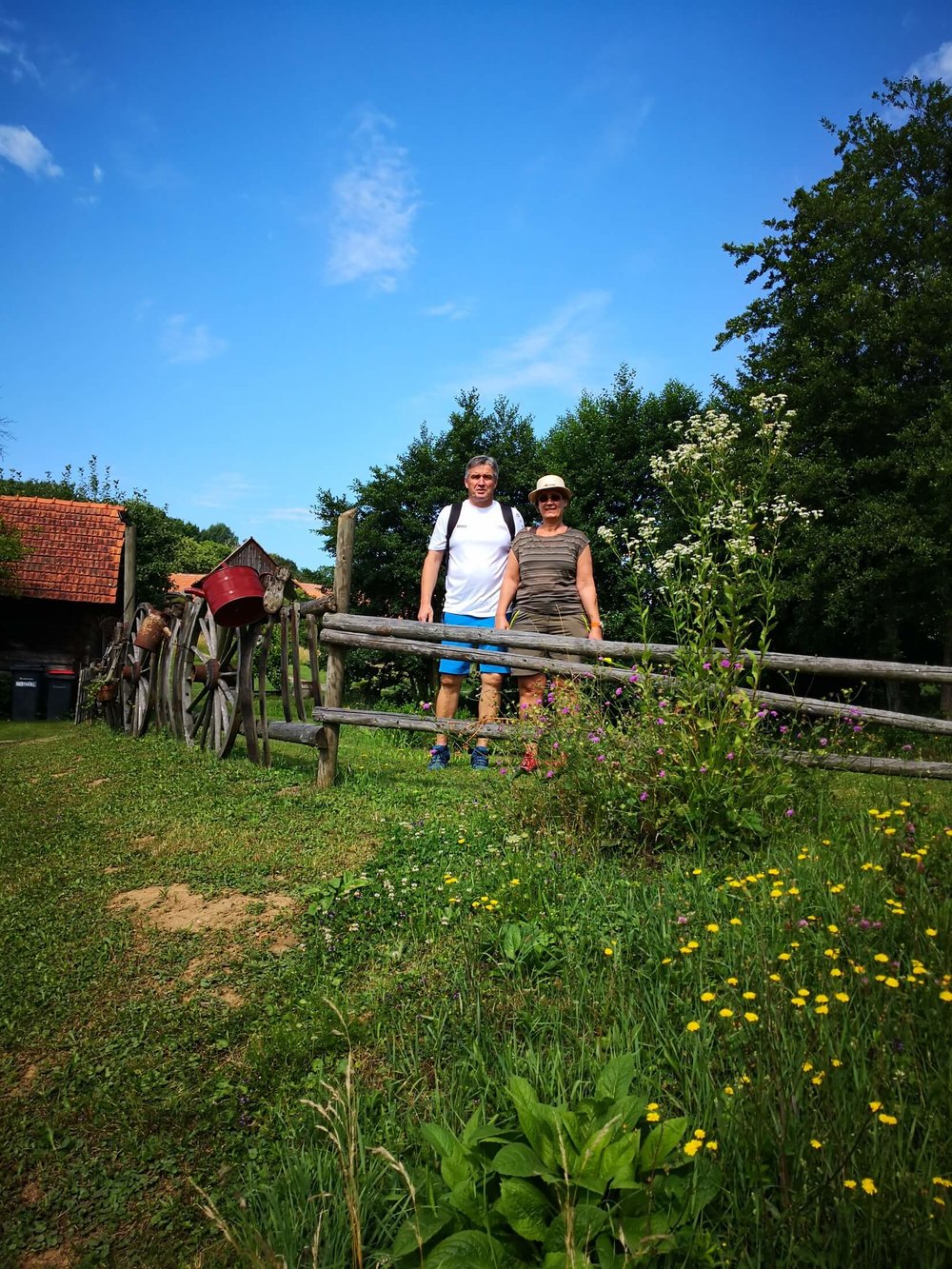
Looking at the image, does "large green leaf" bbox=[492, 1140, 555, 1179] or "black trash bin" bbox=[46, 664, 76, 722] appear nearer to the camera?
"large green leaf" bbox=[492, 1140, 555, 1179]

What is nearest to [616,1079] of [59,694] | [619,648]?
[619,648]

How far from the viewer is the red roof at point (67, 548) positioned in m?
20.0

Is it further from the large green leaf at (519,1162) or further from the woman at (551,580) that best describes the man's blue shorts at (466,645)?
the large green leaf at (519,1162)

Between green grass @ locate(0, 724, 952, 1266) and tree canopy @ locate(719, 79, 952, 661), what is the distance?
33.5 feet

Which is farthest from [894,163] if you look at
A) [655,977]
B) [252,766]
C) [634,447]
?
[655,977]

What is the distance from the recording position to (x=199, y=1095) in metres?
2.22

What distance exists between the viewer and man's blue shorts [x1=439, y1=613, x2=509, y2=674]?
5656 millimetres

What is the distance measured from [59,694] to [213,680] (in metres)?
11.2

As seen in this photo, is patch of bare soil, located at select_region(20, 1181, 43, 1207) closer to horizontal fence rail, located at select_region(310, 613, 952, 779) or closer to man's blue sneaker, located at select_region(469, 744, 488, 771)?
horizontal fence rail, located at select_region(310, 613, 952, 779)

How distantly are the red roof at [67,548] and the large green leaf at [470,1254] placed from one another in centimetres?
2120

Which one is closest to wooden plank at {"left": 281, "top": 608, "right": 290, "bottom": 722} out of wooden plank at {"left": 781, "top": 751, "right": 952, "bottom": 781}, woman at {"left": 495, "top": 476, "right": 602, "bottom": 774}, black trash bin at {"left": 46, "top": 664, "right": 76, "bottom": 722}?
woman at {"left": 495, "top": 476, "right": 602, "bottom": 774}

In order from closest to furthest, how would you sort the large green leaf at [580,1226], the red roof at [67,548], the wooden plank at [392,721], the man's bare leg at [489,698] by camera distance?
the large green leaf at [580,1226], the man's bare leg at [489,698], the wooden plank at [392,721], the red roof at [67,548]

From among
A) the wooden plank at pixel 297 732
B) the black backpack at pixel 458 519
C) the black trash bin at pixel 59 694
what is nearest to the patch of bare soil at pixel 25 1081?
the wooden plank at pixel 297 732

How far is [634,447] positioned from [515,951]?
11.4 metres
